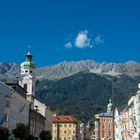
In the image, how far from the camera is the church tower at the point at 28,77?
409 ft

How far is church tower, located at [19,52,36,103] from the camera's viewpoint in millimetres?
124812

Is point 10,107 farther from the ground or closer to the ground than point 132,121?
farther from the ground

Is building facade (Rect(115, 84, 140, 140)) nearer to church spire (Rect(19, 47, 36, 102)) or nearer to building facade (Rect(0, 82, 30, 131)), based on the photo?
building facade (Rect(0, 82, 30, 131))

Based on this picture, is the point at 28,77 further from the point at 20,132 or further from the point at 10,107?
the point at 20,132

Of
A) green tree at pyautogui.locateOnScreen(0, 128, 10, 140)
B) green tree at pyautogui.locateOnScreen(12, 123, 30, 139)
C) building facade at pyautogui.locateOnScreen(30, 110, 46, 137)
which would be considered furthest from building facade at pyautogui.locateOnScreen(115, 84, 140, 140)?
green tree at pyautogui.locateOnScreen(0, 128, 10, 140)

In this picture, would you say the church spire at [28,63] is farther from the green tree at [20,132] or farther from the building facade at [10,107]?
the green tree at [20,132]

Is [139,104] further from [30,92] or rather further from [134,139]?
[30,92]

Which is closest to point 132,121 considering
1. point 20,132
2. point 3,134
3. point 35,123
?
point 35,123

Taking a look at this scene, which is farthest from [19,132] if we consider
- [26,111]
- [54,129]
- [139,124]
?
[54,129]

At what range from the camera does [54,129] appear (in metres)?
198

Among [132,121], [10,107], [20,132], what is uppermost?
[10,107]

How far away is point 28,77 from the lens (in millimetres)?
125125

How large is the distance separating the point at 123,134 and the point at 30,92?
3243 cm

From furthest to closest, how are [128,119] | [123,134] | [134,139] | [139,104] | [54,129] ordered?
1. [54,129]
2. [123,134]
3. [128,119]
4. [134,139]
5. [139,104]
